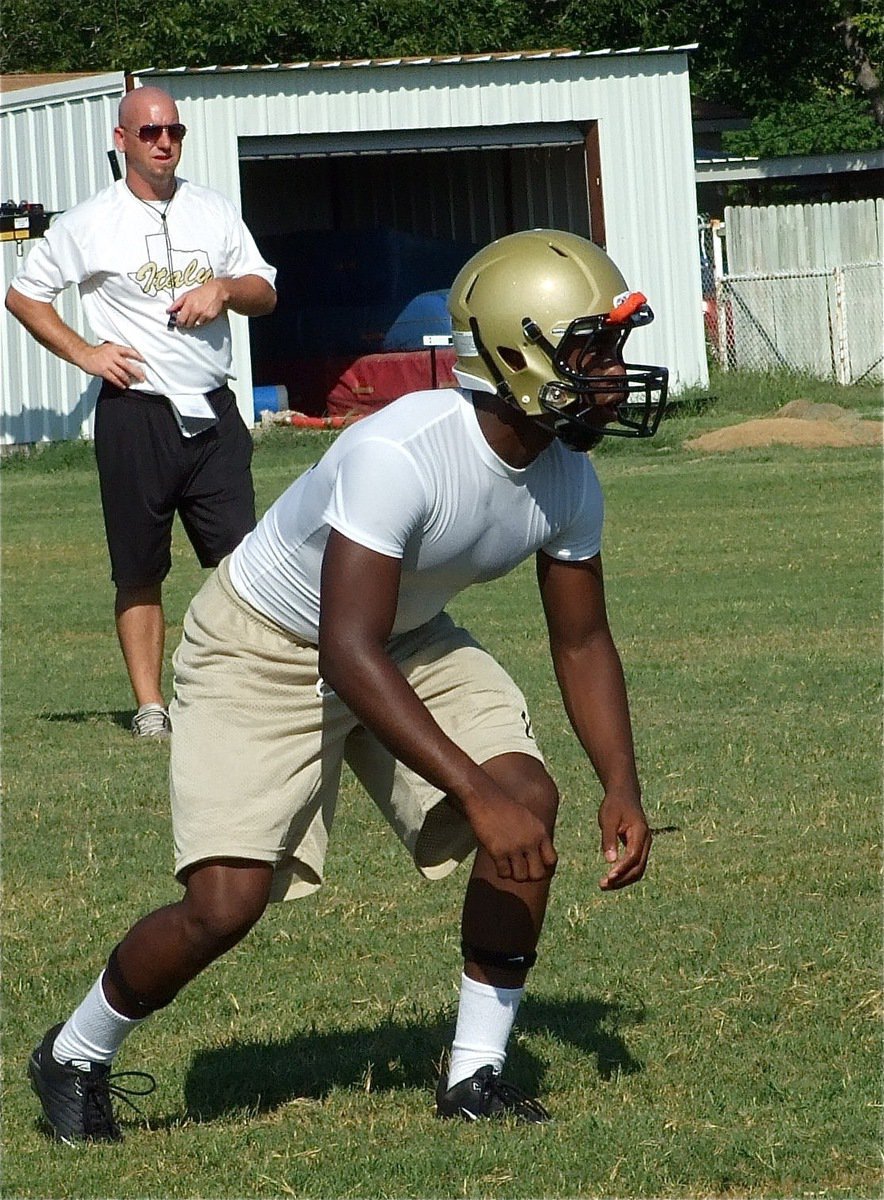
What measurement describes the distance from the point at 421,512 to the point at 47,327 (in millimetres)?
4419

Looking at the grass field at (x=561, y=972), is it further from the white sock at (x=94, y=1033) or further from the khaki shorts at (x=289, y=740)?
the khaki shorts at (x=289, y=740)

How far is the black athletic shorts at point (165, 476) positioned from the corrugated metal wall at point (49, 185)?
13944 millimetres

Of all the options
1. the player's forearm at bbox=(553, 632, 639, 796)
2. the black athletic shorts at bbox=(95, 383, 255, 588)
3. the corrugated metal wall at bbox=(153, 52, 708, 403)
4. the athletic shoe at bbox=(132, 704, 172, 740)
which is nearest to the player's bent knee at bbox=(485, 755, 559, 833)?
the player's forearm at bbox=(553, 632, 639, 796)

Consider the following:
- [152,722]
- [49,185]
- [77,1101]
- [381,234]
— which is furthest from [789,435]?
[77,1101]

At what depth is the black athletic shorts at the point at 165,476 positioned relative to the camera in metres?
8.04

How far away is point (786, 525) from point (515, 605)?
3406mm

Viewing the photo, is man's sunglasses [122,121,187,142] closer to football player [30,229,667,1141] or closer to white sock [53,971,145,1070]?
football player [30,229,667,1141]

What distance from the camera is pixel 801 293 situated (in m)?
26.3

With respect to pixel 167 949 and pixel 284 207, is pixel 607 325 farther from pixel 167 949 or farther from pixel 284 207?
pixel 284 207

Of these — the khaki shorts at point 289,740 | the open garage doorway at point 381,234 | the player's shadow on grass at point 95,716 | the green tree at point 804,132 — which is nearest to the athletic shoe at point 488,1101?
the khaki shorts at point 289,740

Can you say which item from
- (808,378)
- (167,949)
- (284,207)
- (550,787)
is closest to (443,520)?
(550,787)

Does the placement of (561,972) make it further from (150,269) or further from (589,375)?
(150,269)

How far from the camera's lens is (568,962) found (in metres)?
5.33

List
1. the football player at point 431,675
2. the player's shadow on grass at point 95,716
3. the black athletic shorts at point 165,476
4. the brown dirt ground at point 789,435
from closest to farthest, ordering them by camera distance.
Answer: the football player at point 431,675 < the black athletic shorts at point 165,476 < the player's shadow on grass at point 95,716 < the brown dirt ground at point 789,435
